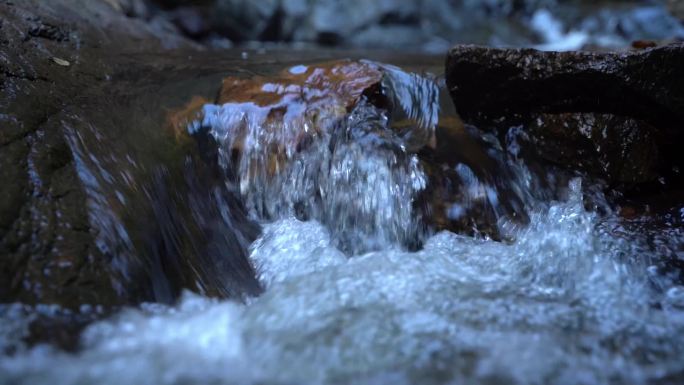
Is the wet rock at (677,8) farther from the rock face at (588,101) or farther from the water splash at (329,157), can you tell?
the water splash at (329,157)

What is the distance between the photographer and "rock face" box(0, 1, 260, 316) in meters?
1.73

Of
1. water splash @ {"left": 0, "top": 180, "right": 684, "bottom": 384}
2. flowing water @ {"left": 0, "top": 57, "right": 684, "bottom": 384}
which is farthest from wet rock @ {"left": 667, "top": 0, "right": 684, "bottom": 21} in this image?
water splash @ {"left": 0, "top": 180, "right": 684, "bottom": 384}

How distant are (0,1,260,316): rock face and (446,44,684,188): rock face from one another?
4.78ft

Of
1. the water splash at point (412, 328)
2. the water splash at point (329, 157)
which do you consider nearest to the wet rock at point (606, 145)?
the water splash at point (412, 328)

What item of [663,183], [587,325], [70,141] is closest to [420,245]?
[587,325]

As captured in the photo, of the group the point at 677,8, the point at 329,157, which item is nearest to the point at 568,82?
the point at 329,157

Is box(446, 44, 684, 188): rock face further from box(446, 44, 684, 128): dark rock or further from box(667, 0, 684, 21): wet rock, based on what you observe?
box(667, 0, 684, 21): wet rock

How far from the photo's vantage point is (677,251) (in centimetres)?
245

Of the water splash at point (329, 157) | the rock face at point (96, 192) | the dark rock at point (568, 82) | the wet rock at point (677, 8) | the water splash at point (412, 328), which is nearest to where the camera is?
the water splash at point (412, 328)

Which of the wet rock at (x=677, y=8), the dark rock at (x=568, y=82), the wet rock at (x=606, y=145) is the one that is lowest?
the wet rock at (x=606, y=145)

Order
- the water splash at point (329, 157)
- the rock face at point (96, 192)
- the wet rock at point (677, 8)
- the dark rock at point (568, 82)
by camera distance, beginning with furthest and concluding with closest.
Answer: the wet rock at point (677, 8) < the water splash at point (329, 157) < the dark rock at point (568, 82) < the rock face at point (96, 192)

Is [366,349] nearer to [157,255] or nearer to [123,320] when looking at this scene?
[123,320]

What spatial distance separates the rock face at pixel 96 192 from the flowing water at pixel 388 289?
11 cm

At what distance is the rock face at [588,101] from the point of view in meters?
2.57
